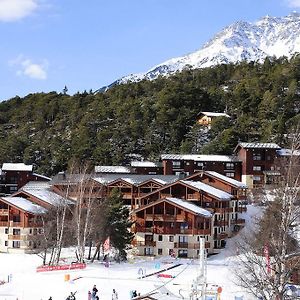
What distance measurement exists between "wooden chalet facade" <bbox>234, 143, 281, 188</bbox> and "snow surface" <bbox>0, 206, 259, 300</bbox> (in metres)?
21.2

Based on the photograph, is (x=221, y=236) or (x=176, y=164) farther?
(x=176, y=164)

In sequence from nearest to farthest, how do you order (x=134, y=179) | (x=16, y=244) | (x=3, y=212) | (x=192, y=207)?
(x=192, y=207) → (x=16, y=244) → (x=3, y=212) → (x=134, y=179)

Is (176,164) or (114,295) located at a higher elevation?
(176,164)

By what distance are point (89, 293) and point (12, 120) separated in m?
84.7

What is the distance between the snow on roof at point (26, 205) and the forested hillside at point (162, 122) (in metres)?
25.7

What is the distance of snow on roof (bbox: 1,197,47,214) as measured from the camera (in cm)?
5100

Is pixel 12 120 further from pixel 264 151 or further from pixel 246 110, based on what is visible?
pixel 264 151

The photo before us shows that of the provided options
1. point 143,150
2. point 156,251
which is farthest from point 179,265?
point 143,150

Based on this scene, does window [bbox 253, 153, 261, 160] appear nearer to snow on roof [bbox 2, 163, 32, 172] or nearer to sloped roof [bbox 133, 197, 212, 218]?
sloped roof [bbox 133, 197, 212, 218]

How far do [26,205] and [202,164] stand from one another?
78.4 ft

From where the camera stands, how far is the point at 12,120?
363 feet

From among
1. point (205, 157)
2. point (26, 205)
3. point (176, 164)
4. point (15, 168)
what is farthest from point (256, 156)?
point (15, 168)

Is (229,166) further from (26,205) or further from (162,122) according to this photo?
(26,205)

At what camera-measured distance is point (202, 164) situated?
2699 inches
